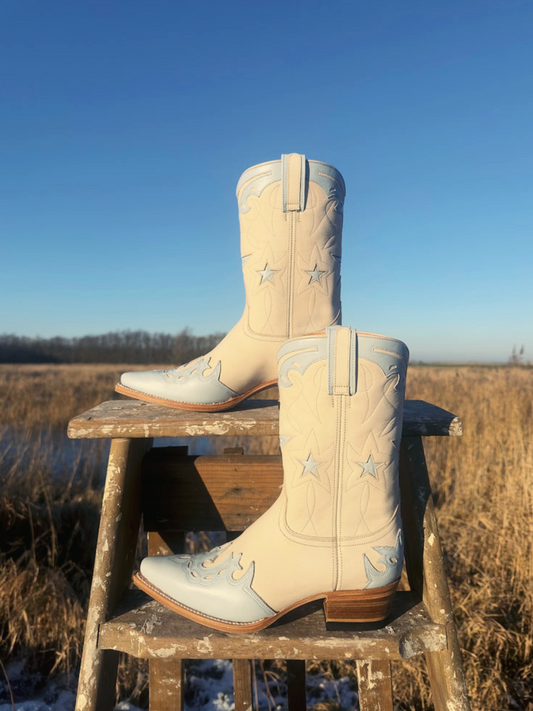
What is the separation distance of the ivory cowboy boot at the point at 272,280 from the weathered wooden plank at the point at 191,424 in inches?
3.7

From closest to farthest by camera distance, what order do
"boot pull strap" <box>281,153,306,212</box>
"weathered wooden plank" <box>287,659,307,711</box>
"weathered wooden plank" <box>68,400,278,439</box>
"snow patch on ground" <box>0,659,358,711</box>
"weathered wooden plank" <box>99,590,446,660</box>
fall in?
"weathered wooden plank" <box>99,590,446,660</box> → "weathered wooden plank" <box>68,400,278,439</box> → "boot pull strap" <box>281,153,306,212</box> → "weathered wooden plank" <box>287,659,307,711</box> → "snow patch on ground" <box>0,659,358,711</box>

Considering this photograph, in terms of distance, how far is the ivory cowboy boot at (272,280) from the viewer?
3.66 ft

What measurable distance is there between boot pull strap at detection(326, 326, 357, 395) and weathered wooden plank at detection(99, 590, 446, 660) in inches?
17.6

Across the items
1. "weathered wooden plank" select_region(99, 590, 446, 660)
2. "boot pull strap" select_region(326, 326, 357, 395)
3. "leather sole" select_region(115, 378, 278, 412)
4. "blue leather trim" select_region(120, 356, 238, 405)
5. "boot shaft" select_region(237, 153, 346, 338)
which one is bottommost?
"weathered wooden plank" select_region(99, 590, 446, 660)

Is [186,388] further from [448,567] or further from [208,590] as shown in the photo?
[448,567]

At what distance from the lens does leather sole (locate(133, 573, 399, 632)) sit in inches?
33.3

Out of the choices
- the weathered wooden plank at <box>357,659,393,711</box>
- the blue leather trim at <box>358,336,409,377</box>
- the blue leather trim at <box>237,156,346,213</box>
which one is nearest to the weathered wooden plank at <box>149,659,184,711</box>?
the weathered wooden plank at <box>357,659,393,711</box>

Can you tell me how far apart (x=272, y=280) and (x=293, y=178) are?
0.25 m

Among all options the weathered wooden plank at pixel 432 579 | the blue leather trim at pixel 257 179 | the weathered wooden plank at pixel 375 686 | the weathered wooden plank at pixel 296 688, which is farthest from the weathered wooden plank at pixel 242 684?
the blue leather trim at pixel 257 179

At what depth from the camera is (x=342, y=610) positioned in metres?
0.86

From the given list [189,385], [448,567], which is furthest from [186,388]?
[448,567]

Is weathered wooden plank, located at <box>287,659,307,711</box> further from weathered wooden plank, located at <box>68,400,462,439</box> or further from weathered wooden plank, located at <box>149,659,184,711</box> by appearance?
weathered wooden plank, located at <box>68,400,462,439</box>

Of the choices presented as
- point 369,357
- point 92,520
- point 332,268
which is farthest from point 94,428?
point 92,520

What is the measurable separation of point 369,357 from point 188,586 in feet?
1.87
